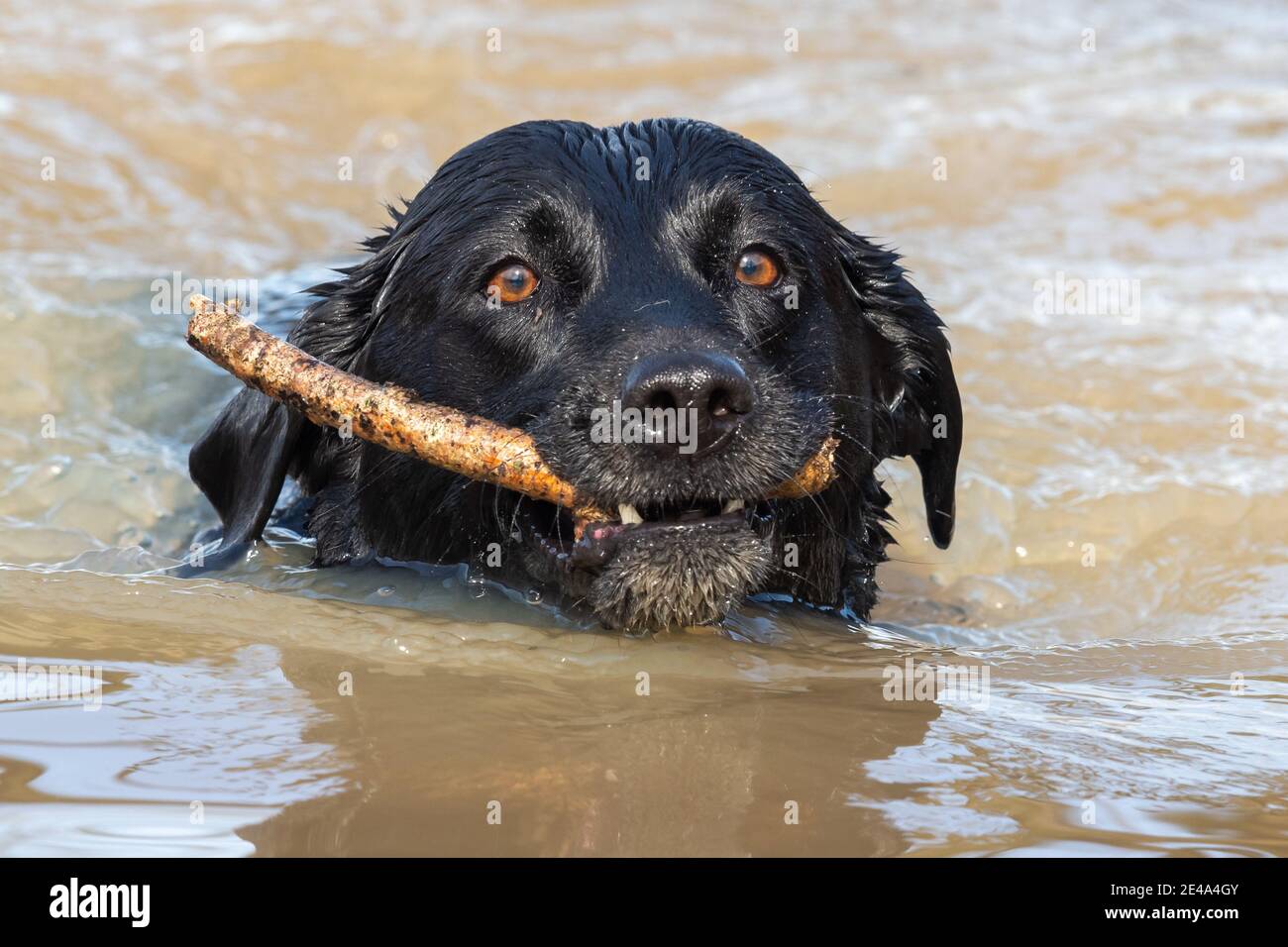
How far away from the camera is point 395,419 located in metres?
3.89

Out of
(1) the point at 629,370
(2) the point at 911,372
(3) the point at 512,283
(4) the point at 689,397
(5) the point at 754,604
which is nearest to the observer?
(4) the point at 689,397

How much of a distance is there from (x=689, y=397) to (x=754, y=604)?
103cm

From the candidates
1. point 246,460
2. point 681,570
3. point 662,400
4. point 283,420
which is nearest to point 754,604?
point 681,570

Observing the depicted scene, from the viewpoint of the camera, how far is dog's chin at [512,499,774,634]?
145 inches

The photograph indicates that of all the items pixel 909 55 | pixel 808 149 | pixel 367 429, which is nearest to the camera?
pixel 367 429

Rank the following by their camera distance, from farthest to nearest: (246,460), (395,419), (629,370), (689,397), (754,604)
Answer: (246,460) → (754,604) → (395,419) → (629,370) → (689,397)

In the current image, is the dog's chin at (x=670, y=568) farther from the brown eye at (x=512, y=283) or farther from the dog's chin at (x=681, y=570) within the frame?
the brown eye at (x=512, y=283)

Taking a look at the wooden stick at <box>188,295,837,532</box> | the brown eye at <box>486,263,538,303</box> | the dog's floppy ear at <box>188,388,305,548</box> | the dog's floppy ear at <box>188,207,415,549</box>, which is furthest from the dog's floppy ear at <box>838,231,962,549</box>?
the dog's floppy ear at <box>188,388,305,548</box>

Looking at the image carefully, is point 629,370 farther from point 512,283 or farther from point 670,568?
point 512,283

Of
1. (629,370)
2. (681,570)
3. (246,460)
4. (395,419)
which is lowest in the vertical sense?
(681,570)
